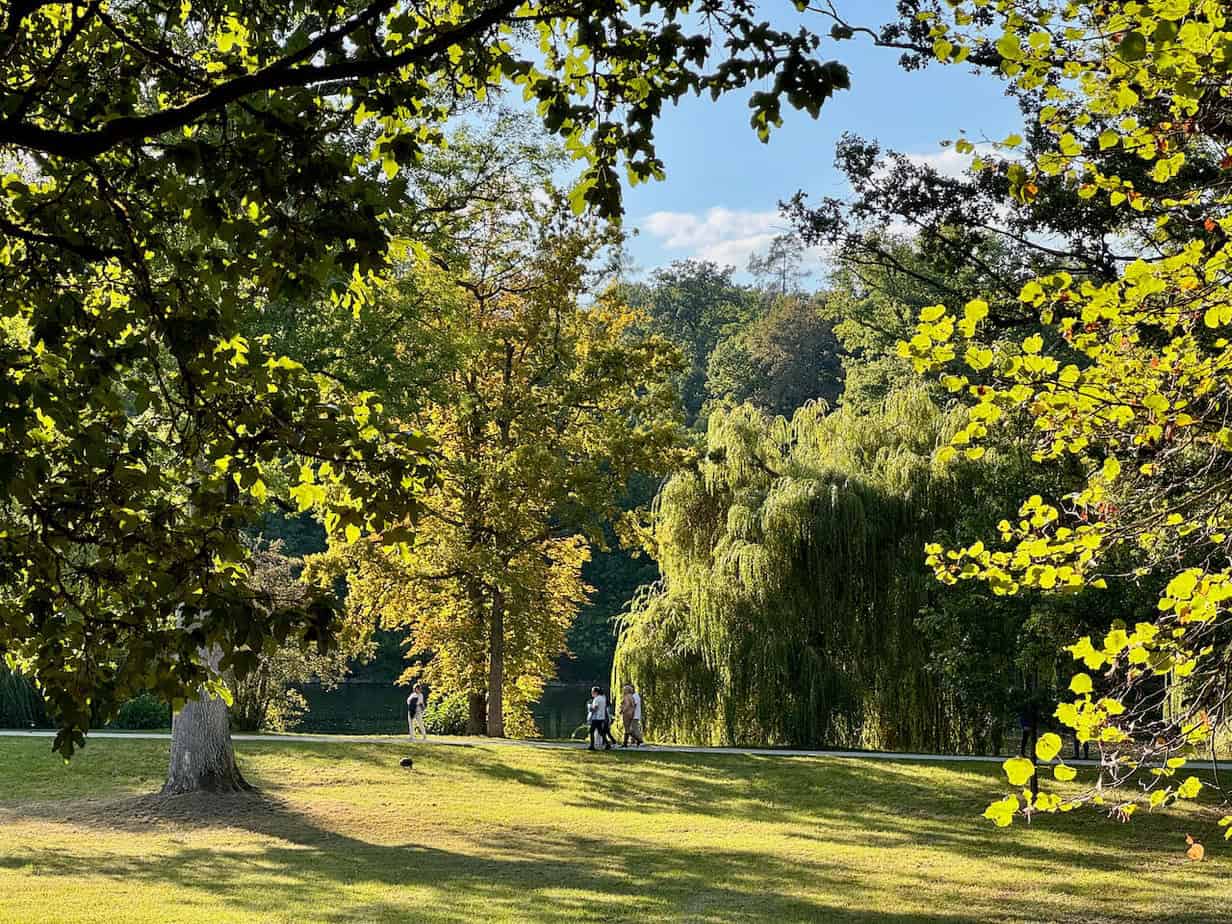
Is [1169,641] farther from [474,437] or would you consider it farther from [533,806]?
[474,437]

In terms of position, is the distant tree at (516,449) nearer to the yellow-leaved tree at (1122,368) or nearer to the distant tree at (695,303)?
the yellow-leaved tree at (1122,368)

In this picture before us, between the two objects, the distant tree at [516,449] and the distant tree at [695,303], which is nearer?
the distant tree at [516,449]

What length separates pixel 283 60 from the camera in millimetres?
4109

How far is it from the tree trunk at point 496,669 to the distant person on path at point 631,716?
3.46 meters

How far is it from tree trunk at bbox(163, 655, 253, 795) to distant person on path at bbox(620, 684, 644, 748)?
6.16 metres

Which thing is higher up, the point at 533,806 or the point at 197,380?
the point at 197,380

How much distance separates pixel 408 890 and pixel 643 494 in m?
41.1

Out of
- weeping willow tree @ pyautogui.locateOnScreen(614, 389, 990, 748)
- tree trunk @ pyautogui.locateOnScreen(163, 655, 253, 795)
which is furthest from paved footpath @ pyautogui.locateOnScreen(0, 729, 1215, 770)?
tree trunk @ pyautogui.locateOnScreen(163, 655, 253, 795)

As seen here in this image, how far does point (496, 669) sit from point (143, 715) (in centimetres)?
649

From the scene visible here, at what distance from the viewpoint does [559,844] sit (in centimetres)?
1373

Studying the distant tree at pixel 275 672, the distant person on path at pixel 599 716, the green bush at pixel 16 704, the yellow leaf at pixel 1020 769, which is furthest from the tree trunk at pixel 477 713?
the yellow leaf at pixel 1020 769

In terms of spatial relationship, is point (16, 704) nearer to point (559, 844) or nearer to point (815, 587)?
point (559, 844)

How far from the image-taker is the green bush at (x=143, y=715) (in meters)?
22.9

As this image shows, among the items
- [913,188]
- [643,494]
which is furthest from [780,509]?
[643,494]
